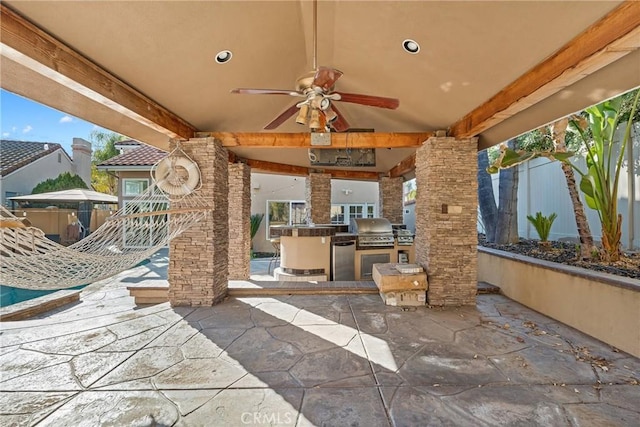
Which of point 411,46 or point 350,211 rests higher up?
point 411,46

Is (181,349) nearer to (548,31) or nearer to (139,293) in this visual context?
(139,293)

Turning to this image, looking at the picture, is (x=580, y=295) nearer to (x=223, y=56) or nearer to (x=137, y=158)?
(x=223, y=56)

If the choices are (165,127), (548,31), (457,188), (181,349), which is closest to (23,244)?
(181,349)

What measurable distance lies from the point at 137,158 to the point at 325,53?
944 cm

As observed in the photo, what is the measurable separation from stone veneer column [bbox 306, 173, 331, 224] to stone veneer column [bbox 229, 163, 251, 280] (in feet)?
6.84

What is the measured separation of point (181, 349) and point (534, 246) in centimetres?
690

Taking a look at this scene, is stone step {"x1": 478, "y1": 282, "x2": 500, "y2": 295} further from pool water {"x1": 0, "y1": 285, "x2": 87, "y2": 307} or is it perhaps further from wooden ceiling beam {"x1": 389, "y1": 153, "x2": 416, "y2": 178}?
pool water {"x1": 0, "y1": 285, "x2": 87, "y2": 307}

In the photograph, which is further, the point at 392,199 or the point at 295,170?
the point at 392,199

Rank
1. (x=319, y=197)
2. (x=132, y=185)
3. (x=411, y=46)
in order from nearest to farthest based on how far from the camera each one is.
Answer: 1. (x=411, y=46)
2. (x=319, y=197)
3. (x=132, y=185)

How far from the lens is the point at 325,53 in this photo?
3416 mm

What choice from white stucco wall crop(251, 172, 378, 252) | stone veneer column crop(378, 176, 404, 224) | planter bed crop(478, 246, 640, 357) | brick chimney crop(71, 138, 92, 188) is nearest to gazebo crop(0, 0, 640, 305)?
planter bed crop(478, 246, 640, 357)

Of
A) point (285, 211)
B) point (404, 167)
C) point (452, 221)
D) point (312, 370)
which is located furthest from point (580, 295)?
point (285, 211)

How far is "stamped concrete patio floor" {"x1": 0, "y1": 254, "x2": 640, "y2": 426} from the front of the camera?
6.65 feet

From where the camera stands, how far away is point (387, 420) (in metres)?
1.96
